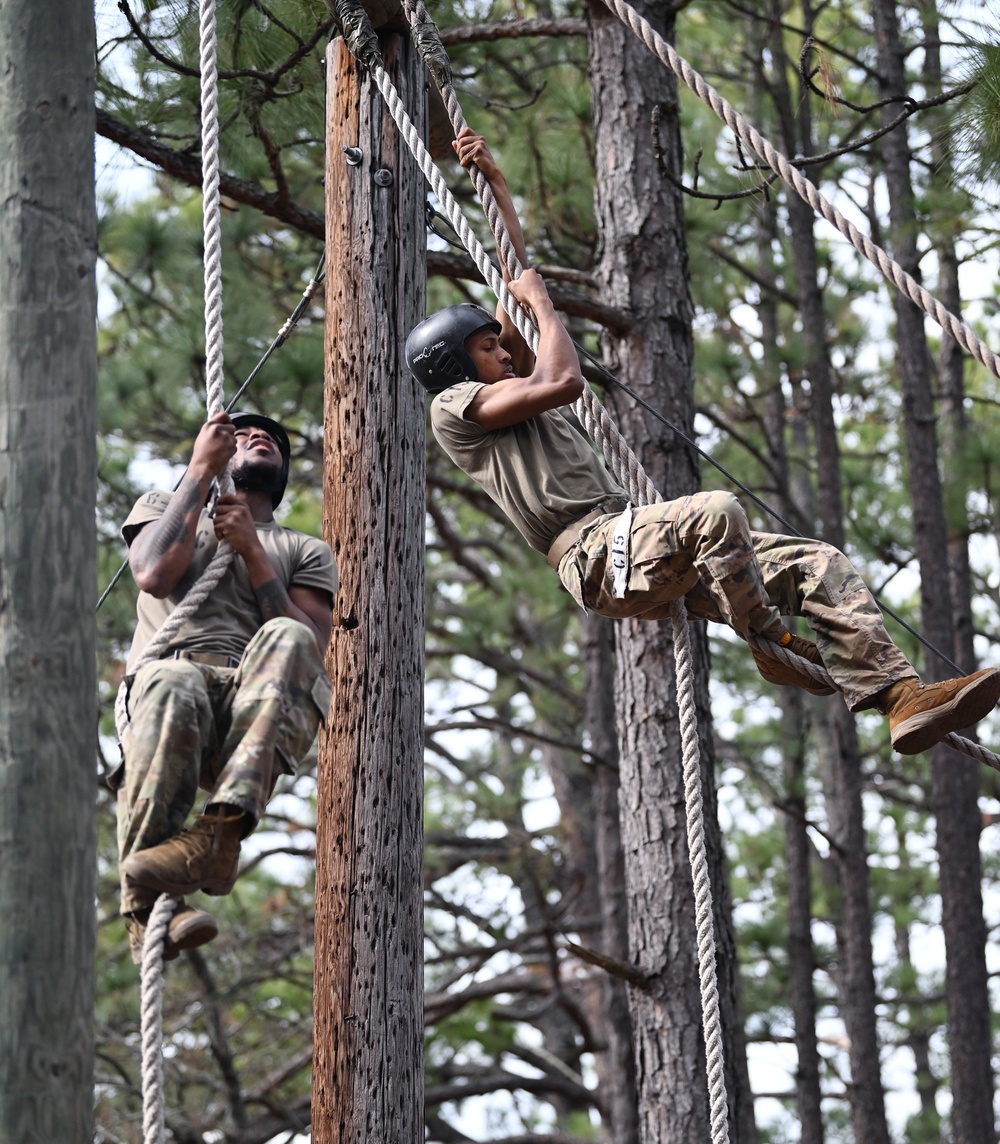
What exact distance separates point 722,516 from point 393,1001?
1.51 metres

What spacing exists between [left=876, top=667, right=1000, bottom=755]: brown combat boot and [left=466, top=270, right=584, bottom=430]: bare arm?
1.09 m

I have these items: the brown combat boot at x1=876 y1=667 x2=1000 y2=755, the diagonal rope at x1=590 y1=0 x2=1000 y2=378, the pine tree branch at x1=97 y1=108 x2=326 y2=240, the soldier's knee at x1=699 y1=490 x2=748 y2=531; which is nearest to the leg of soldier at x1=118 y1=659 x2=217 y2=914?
the soldier's knee at x1=699 y1=490 x2=748 y2=531

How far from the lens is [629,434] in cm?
670

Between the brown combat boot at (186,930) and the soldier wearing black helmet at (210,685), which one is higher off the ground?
the soldier wearing black helmet at (210,685)

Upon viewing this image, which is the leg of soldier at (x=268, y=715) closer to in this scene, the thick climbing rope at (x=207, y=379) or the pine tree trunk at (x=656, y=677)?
the thick climbing rope at (x=207, y=379)

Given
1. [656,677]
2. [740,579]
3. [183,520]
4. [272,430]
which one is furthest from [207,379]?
[656,677]

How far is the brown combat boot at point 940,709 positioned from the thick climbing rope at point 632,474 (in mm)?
494

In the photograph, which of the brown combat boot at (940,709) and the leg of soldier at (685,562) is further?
the leg of soldier at (685,562)

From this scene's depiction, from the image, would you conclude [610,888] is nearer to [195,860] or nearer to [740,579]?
[740,579]

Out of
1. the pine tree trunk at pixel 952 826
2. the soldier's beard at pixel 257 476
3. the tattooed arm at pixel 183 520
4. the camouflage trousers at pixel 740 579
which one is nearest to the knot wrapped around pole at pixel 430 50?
the soldier's beard at pixel 257 476

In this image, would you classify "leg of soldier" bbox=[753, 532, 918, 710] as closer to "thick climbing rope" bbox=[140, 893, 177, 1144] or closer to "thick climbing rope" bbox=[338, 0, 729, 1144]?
"thick climbing rope" bbox=[338, 0, 729, 1144]

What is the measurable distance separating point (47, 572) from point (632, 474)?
2.00 meters

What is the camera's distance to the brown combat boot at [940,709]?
12.5 feet

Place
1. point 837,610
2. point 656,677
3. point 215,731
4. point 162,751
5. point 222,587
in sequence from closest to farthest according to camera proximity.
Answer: point 162,751
point 215,731
point 222,587
point 837,610
point 656,677
